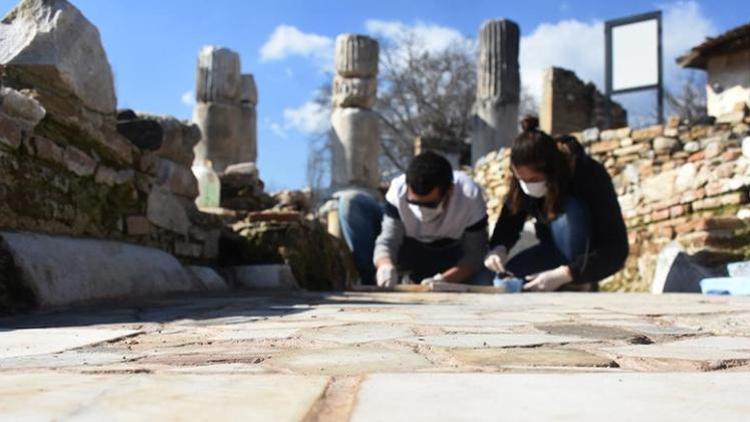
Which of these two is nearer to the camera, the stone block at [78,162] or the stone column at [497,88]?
the stone block at [78,162]

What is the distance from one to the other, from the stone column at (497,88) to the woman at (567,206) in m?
6.73

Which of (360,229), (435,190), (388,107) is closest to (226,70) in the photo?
(360,229)

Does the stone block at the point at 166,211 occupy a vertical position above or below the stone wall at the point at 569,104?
below

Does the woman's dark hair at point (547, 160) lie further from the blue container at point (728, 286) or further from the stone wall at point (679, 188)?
the stone wall at point (679, 188)

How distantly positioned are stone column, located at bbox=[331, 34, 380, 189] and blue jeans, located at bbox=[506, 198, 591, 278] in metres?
5.79

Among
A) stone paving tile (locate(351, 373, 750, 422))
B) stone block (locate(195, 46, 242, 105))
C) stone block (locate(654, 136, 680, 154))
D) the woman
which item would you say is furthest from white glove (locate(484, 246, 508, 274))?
stone block (locate(195, 46, 242, 105))

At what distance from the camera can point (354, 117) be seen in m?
10.4

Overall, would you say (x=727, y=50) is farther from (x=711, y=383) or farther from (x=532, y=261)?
(x=711, y=383)

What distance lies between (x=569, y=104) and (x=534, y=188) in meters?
10.3

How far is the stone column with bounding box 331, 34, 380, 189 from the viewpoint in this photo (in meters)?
10.3

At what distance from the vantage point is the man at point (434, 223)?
427 cm

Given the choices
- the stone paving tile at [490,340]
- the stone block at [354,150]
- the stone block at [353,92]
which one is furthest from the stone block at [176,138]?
the stone block at [353,92]

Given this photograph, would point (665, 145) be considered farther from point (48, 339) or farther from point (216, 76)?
point (48, 339)

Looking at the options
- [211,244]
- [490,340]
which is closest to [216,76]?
[211,244]
